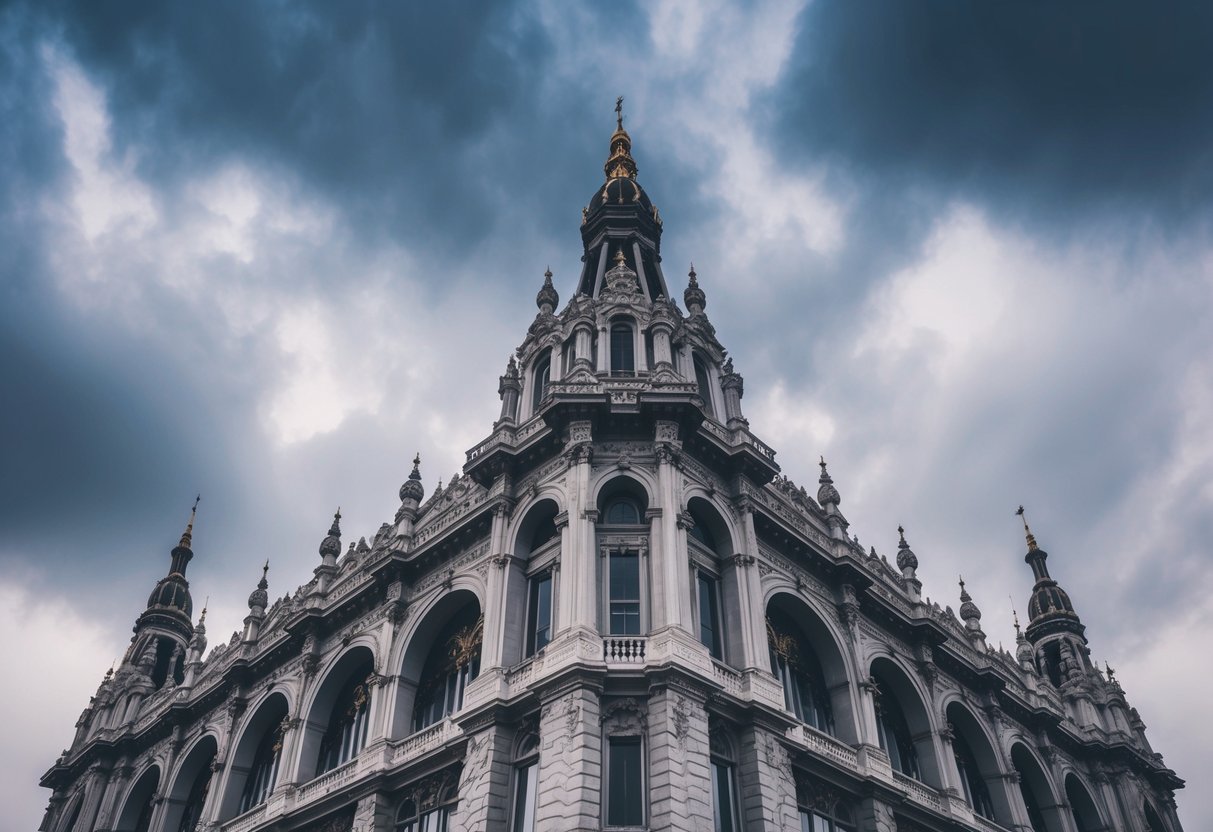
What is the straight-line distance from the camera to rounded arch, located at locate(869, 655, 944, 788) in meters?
36.9

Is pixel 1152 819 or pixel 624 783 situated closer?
pixel 624 783

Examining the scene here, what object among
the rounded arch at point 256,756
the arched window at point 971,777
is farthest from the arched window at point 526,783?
the arched window at point 971,777

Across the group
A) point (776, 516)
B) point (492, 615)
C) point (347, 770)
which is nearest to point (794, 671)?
point (776, 516)

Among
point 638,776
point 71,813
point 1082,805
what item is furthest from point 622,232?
point 71,813

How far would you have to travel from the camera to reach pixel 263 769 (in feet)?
132

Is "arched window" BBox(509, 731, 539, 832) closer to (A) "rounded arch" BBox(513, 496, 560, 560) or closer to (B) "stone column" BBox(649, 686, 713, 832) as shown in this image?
(B) "stone column" BBox(649, 686, 713, 832)

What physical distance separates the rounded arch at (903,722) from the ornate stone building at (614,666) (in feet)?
0.37

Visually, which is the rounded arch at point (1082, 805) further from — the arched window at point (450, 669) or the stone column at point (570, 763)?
the stone column at point (570, 763)

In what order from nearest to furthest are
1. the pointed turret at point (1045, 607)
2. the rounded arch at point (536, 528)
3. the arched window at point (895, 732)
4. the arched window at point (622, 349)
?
the rounded arch at point (536, 528), the arched window at point (895, 732), the arched window at point (622, 349), the pointed turret at point (1045, 607)

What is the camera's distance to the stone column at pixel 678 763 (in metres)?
23.6

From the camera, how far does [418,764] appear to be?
29984 millimetres

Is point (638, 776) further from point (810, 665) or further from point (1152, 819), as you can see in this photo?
point (1152, 819)

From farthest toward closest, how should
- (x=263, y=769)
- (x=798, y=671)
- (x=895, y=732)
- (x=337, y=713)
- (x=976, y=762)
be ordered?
1. (x=976, y=762)
2. (x=263, y=769)
3. (x=337, y=713)
4. (x=895, y=732)
5. (x=798, y=671)

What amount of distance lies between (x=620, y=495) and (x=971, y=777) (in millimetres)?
22014
